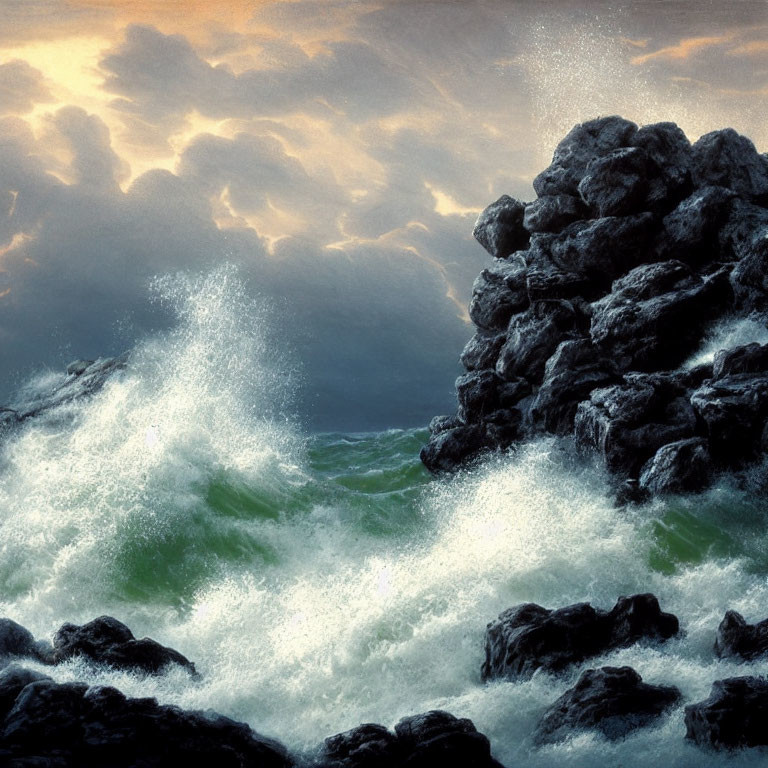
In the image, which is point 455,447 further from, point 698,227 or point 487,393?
point 698,227

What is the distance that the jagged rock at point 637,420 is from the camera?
2377 cm

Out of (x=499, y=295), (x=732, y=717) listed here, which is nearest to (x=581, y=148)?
(x=499, y=295)

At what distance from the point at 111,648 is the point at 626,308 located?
2052 cm

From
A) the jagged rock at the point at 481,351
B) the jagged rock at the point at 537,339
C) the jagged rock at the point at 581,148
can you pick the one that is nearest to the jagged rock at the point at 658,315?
the jagged rock at the point at 537,339

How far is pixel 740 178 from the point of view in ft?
104

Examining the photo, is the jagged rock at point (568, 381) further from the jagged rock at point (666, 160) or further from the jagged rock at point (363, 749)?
the jagged rock at point (363, 749)

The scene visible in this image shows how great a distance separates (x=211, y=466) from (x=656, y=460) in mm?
14760

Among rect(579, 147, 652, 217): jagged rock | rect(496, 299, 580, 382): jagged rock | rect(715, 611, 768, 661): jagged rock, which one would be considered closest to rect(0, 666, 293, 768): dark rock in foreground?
rect(715, 611, 768, 661): jagged rock

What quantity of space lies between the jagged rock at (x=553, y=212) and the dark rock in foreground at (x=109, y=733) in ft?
88.0

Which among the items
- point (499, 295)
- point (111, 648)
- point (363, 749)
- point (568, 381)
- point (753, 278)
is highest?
point (499, 295)

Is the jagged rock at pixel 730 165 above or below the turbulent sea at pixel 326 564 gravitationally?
above

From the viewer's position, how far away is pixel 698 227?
29.5m

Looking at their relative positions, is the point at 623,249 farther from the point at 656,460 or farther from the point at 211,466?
the point at 211,466

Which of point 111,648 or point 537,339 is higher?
point 537,339
